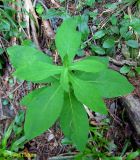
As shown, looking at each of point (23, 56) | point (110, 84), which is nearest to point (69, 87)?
point (110, 84)

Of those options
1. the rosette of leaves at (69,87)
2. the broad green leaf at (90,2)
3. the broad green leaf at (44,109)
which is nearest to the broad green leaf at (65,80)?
the rosette of leaves at (69,87)

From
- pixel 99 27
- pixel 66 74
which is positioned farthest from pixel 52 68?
pixel 99 27

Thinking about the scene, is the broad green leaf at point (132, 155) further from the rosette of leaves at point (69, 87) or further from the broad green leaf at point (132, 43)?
the broad green leaf at point (132, 43)

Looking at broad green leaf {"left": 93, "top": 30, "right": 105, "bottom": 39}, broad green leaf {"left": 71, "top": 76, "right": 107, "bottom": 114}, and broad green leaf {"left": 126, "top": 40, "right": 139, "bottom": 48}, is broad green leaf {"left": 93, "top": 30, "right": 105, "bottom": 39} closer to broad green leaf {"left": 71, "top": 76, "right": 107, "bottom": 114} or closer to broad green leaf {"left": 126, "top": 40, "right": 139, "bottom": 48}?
broad green leaf {"left": 126, "top": 40, "right": 139, "bottom": 48}

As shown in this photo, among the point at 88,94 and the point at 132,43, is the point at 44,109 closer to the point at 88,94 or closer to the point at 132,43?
the point at 88,94

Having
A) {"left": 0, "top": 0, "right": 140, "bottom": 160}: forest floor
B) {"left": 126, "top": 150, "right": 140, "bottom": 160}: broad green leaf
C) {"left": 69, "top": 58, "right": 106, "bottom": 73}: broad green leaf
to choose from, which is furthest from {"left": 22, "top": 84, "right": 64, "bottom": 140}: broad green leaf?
{"left": 126, "top": 150, "right": 140, "bottom": 160}: broad green leaf

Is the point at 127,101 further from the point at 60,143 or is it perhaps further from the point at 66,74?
the point at 66,74
